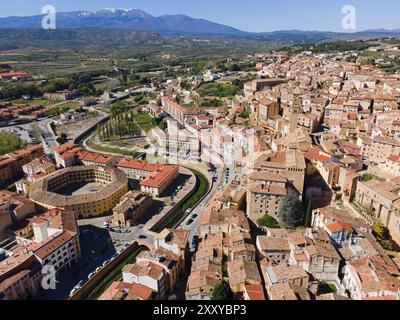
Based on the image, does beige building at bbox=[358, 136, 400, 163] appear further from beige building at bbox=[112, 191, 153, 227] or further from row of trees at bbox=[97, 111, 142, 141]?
row of trees at bbox=[97, 111, 142, 141]

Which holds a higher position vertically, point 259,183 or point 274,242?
point 259,183

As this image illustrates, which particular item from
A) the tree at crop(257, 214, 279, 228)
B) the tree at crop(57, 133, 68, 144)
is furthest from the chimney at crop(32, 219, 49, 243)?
the tree at crop(57, 133, 68, 144)

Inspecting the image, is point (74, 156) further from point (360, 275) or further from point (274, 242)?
point (360, 275)

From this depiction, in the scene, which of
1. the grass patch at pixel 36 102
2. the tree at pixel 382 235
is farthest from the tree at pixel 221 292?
the grass patch at pixel 36 102

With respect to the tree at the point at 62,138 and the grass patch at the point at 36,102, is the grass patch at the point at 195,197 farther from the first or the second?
the grass patch at the point at 36,102

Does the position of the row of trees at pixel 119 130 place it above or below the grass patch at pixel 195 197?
above
